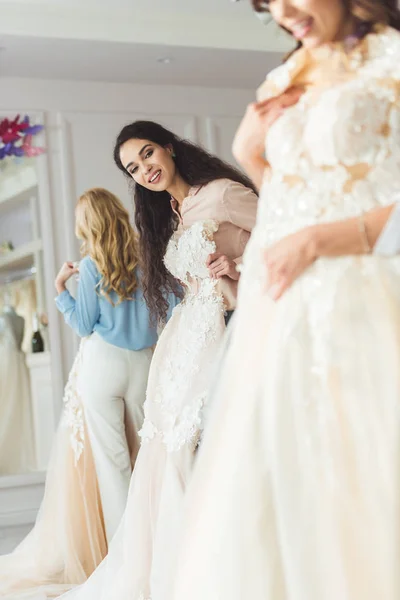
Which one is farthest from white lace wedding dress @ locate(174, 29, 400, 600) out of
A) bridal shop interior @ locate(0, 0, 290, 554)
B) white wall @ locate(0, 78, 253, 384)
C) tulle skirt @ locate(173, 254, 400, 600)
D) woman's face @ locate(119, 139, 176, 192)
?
white wall @ locate(0, 78, 253, 384)

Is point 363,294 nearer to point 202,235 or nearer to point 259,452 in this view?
point 259,452

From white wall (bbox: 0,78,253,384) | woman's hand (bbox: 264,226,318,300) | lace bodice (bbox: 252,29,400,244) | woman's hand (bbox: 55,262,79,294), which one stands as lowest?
woman's hand (bbox: 264,226,318,300)

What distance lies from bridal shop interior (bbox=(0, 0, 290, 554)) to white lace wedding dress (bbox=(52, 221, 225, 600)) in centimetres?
185

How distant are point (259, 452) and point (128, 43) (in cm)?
313

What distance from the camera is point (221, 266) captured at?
227 cm

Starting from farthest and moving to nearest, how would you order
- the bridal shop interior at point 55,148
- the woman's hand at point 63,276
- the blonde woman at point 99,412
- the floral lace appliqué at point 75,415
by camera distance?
the bridal shop interior at point 55,148
the woman's hand at point 63,276
the floral lace appliqué at point 75,415
the blonde woman at point 99,412

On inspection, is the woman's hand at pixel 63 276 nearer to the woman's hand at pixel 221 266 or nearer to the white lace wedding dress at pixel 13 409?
the white lace wedding dress at pixel 13 409

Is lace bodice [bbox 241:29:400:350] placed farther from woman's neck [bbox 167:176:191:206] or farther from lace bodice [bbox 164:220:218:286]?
woman's neck [bbox 167:176:191:206]

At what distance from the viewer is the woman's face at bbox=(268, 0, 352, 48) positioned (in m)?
1.28

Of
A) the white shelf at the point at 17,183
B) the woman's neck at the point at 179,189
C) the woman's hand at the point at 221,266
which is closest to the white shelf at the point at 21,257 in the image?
the white shelf at the point at 17,183

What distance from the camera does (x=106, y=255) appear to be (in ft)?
10.3

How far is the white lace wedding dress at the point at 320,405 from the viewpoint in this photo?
1.17 m

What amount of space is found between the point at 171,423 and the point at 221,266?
462mm

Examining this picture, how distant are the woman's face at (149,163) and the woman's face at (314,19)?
113 cm
